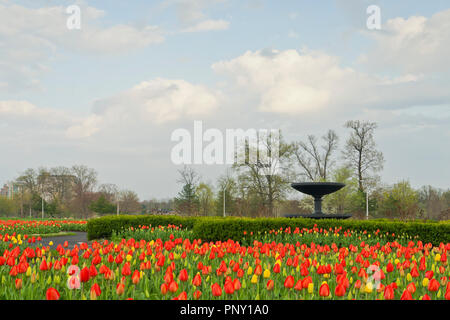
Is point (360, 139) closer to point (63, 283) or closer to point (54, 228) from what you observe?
point (54, 228)

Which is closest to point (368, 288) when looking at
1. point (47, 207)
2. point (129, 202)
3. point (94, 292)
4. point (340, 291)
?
point (340, 291)

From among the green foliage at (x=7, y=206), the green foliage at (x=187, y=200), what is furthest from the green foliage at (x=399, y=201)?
the green foliage at (x=7, y=206)

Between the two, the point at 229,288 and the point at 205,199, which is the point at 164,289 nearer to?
the point at 229,288

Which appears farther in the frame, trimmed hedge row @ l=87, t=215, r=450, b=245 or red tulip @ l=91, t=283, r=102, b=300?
trimmed hedge row @ l=87, t=215, r=450, b=245

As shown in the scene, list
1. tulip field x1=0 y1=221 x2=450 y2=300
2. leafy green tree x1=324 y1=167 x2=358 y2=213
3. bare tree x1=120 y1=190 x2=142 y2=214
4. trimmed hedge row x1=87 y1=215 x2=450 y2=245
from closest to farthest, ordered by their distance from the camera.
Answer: tulip field x1=0 y1=221 x2=450 y2=300
trimmed hedge row x1=87 y1=215 x2=450 y2=245
leafy green tree x1=324 y1=167 x2=358 y2=213
bare tree x1=120 y1=190 x2=142 y2=214

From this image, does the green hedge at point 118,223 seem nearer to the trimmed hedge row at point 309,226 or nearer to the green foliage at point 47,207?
the trimmed hedge row at point 309,226

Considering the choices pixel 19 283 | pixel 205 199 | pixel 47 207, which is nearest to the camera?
pixel 19 283

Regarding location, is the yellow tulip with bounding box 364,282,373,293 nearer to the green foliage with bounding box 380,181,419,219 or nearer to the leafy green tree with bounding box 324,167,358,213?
the green foliage with bounding box 380,181,419,219

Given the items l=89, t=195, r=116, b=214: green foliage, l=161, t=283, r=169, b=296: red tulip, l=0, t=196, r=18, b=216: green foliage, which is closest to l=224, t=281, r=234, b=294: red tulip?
l=161, t=283, r=169, b=296: red tulip

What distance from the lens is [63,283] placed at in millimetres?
4242

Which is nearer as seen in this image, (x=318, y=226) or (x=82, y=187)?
(x=318, y=226)
